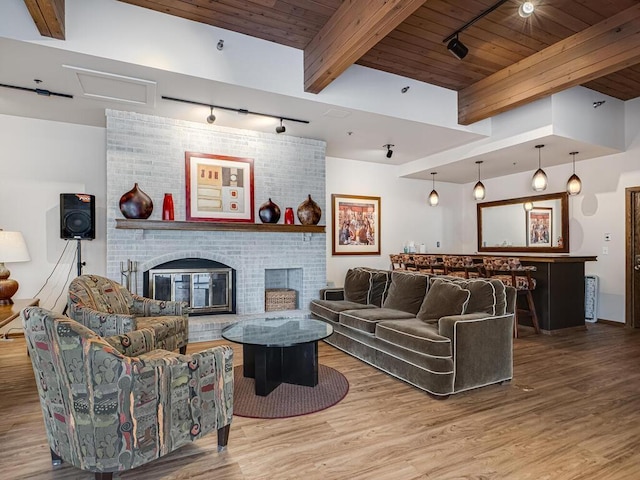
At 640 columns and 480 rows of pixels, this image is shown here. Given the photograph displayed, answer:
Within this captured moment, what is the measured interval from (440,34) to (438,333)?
283 cm

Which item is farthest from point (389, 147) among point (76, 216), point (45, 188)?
point (45, 188)

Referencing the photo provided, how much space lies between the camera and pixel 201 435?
2.03 meters

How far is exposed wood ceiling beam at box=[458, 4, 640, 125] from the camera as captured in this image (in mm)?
3246

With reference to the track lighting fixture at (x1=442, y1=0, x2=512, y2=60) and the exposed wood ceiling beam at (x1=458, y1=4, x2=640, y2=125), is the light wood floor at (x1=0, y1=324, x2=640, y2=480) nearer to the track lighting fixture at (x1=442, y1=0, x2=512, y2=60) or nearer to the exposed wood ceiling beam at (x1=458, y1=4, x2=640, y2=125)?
the exposed wood ceiling beam at (x1=458, y1=4, x2=640, y2=125)

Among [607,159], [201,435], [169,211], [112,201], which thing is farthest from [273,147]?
Answer: [607,159]

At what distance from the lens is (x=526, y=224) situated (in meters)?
6.68

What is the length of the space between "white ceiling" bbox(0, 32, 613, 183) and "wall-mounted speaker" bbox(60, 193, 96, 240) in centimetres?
105

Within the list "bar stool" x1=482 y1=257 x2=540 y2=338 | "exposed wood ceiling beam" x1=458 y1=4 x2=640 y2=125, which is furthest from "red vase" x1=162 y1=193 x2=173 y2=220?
"bar stool" x1=482 y1=257 x2=540 y2=338

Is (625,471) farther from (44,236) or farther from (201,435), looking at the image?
(44,236)

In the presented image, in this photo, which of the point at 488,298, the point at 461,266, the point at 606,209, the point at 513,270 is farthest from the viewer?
the point at 606,209

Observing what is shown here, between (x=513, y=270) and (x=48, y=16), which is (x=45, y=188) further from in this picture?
(x=513, y=270)

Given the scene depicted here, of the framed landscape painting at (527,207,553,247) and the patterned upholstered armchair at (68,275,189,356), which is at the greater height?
the framed landscape painting at (527,207,553,247)

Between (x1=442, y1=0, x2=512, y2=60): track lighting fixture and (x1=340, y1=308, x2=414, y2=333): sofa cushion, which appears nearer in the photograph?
(x1=442, y1=0, x2=512, y2=60): track lighting fixture

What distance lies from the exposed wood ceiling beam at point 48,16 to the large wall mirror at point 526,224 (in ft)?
22.1
